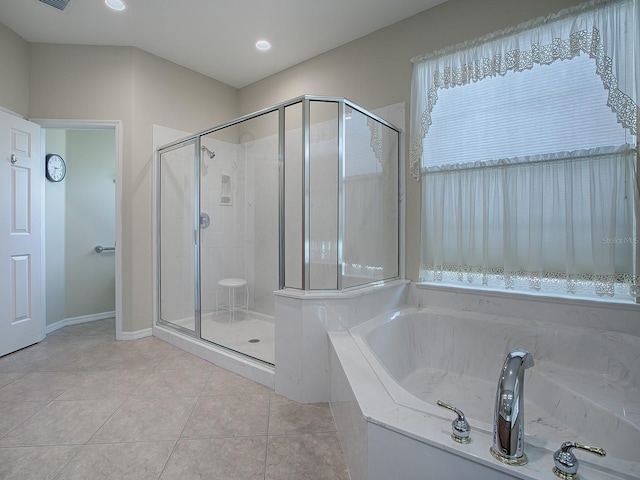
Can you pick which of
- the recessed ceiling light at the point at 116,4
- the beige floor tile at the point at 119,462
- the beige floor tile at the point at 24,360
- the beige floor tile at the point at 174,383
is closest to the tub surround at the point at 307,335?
the beige floor tile at the point at 174,383

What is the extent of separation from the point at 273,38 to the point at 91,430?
3109 millimetres

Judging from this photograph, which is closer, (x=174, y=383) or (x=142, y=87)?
(x=174, y=383)

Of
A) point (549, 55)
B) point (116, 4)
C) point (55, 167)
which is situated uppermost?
point (116, 4)

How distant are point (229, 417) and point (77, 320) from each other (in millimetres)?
2814

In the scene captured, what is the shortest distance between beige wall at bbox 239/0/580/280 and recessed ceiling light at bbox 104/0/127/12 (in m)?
1.51

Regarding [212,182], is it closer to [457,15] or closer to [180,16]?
[180,16]

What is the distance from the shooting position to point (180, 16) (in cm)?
252

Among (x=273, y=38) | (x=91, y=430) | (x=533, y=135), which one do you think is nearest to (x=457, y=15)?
(x=533, y=135)

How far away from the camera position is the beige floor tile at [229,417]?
156 cm

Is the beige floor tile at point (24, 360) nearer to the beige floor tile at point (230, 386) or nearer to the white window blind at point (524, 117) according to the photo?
the beige floor tile at point (230, 386)

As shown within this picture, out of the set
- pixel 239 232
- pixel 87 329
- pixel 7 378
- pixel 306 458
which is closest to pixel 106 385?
pixel 7 378

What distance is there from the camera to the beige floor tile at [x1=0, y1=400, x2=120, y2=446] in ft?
A: 4.87

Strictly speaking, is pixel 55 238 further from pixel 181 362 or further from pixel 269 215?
pixel 269 215

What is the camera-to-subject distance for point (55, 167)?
127 inches
